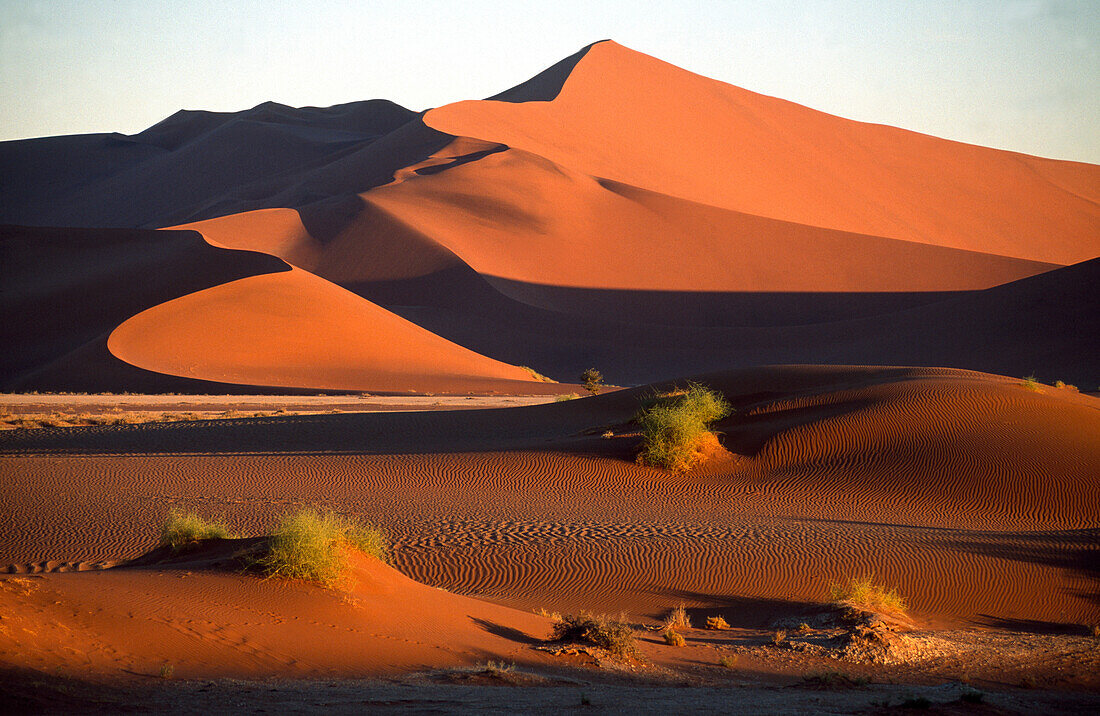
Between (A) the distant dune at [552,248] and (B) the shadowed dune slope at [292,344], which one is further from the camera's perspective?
(A) the distant dune at [552,248]

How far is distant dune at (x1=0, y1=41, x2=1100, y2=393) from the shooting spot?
45812 mm

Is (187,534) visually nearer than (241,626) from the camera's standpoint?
No

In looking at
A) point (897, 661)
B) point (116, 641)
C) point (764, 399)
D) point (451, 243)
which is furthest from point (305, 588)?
point (451, 243)

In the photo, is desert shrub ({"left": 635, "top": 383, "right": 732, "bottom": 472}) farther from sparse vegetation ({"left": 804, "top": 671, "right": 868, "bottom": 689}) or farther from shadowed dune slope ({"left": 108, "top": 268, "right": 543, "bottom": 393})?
shadowed dune slope ({"left": 108, "top": 268, "right": 543, "bottom": 393})

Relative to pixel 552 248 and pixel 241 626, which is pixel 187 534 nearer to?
pixel 241 626

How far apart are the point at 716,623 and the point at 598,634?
7.22 ft

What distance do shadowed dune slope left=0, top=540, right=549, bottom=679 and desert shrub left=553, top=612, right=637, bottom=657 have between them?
337 mm

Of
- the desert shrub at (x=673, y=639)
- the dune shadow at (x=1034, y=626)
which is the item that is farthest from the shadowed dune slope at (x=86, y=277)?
the dune shadow at (x=1034, y=626)

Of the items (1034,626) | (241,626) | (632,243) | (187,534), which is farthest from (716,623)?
(632,243)

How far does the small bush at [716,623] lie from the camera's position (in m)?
9.34

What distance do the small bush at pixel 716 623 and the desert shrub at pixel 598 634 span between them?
1.77 meters

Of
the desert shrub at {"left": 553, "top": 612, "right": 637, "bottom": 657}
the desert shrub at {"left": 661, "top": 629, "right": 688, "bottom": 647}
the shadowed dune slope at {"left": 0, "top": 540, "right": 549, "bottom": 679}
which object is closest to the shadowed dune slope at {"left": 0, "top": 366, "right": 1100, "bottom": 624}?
the desert shrub at {"left": 661, "top": 629, "right": 688, "bottom": 647}

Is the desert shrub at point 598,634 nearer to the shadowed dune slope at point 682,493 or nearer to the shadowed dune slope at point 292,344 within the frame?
the shadowed dune slope at point 682,493

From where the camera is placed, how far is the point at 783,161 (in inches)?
3858
